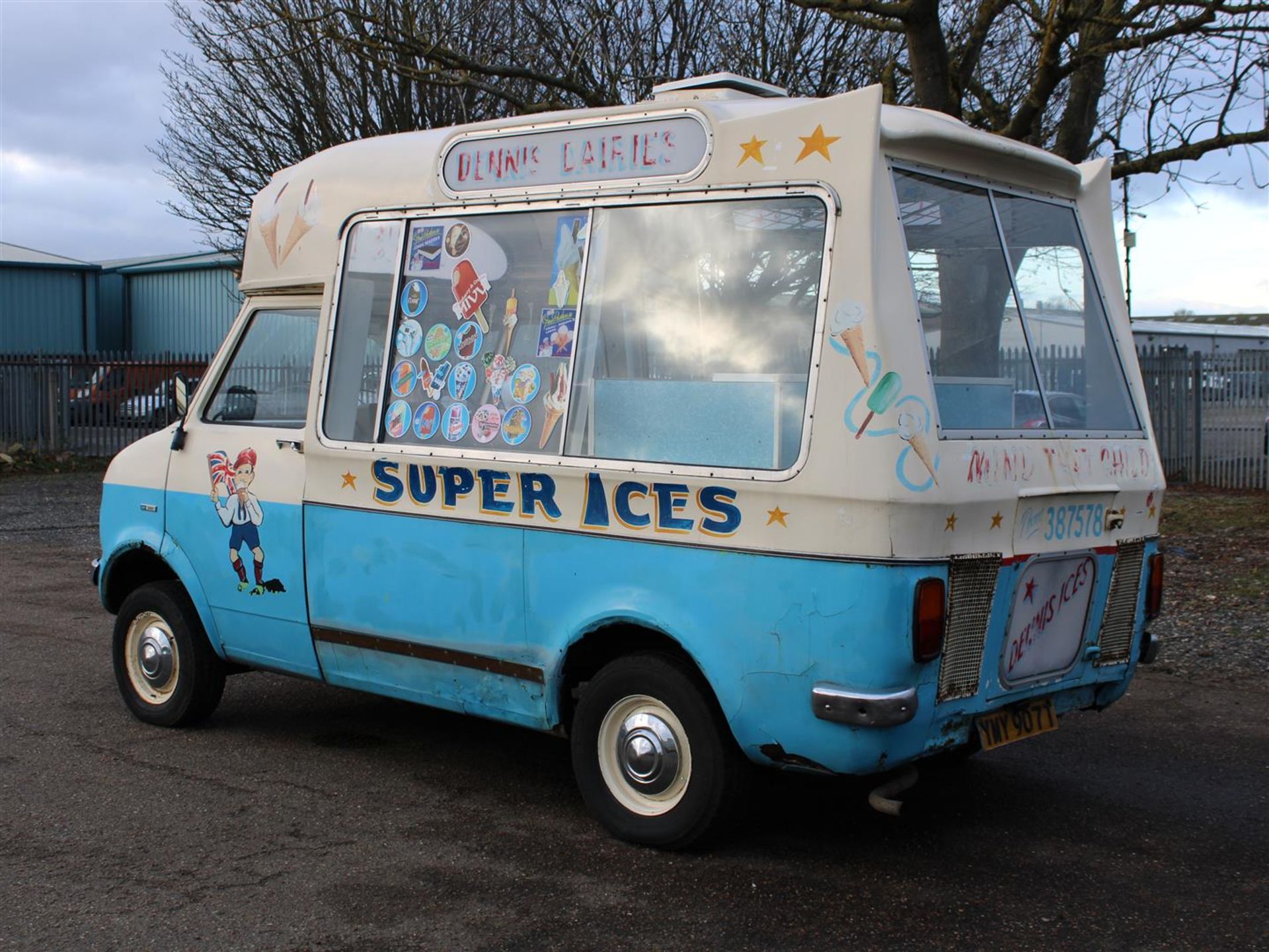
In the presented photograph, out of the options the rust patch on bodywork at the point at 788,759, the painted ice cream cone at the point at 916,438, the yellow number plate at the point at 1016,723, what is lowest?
the rust patch on bodywork at the point at 788,759

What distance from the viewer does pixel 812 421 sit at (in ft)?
14.6

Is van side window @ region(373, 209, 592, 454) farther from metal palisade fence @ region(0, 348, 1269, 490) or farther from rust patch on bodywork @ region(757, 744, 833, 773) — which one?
rust patch on bodywork @ region(757, 744, 833, 773)

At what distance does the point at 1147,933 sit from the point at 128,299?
4125cm

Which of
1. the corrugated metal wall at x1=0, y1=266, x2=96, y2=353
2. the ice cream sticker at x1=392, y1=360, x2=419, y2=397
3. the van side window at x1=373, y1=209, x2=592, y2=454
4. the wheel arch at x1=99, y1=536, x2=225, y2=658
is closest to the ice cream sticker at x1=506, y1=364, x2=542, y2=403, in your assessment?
the van side window at x1=373, y1=209, x2=592, y2=454

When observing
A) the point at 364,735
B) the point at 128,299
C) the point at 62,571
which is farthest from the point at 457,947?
the point at 128,299

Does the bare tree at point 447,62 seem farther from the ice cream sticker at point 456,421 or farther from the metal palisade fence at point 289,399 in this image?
the ice cream sticker at point 456,421

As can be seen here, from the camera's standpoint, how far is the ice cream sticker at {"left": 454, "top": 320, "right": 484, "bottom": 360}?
18.0 ft

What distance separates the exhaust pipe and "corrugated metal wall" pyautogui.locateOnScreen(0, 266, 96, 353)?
3738 cm

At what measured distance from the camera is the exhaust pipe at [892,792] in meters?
4.54

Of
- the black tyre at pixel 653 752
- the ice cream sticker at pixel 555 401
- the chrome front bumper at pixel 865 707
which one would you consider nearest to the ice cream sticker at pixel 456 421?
the ice cream sticker at pixel 555 401

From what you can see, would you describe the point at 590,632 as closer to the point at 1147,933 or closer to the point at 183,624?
the point at 1147,933

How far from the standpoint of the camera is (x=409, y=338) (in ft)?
18.7

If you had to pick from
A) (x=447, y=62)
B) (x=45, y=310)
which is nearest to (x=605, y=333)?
(x=447, y=62)

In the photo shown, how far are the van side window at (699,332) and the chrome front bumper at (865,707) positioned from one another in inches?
30.0
